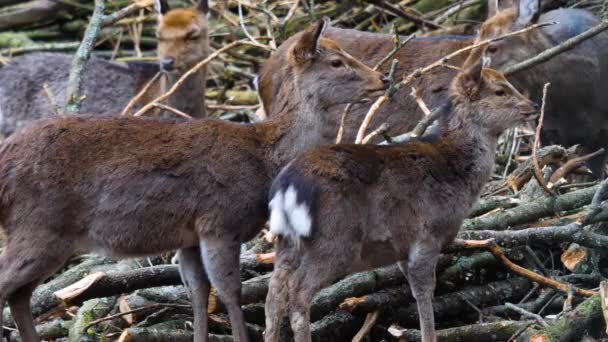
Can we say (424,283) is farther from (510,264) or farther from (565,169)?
(565,169)

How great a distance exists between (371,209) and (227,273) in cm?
99

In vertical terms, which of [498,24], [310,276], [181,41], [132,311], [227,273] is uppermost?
[498,24]

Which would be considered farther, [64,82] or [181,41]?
[64,82]

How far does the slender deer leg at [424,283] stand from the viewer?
6.69 meters

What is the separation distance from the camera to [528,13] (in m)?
10.1

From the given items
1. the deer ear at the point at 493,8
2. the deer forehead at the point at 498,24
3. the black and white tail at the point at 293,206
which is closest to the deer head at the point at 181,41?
the deer forehead at the point at 498,24

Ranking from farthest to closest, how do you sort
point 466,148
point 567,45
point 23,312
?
point 567,45 < point 466,148 < point 23,312

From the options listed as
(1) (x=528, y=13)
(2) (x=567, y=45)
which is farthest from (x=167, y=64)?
(2) (x=567, y=45)

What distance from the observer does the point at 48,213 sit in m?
6.79

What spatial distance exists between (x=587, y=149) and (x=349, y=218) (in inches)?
173

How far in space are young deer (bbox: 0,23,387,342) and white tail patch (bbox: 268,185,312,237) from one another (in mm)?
562

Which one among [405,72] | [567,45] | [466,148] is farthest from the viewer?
[405,72]

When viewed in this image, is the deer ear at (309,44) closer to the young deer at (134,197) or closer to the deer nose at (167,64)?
the young deer at (134,197)

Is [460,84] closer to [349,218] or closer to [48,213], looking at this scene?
[349,218]
